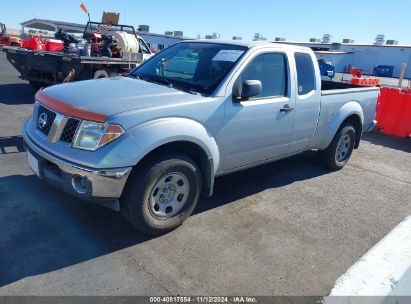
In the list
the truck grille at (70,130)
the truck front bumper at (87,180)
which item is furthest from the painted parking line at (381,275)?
the truck grille at (70,130)

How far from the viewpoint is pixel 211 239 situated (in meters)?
3.59

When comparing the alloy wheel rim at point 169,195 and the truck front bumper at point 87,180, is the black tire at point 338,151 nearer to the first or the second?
the alloy wheel rim at point 169,195

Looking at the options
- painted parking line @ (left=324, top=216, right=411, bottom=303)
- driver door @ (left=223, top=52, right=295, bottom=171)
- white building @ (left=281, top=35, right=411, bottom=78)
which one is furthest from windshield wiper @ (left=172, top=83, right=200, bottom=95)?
white building @ (left=281, top=35, right=411, bottom=78)

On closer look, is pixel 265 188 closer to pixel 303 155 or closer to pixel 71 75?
pixel 303 155

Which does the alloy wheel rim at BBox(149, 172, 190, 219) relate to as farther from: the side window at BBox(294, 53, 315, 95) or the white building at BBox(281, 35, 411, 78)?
the white building at BBox(281, 35, 411, 78)

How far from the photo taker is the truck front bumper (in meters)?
3.00

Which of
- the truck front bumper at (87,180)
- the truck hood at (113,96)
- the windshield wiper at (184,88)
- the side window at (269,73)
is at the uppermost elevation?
the side window at (269,73)

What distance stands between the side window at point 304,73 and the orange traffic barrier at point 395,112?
4.78 m

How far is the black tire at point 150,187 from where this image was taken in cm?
321

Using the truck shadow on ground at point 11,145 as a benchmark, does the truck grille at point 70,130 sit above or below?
above

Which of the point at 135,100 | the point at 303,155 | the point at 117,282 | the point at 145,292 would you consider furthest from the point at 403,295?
the point at 303,155

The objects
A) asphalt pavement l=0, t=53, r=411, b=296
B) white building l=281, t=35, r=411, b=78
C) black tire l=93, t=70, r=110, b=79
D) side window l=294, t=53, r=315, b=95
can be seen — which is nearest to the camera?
asphalt pavement l=0, t=53, r=411, b=296

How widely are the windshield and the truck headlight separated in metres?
1.13

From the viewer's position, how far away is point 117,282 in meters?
2.86
